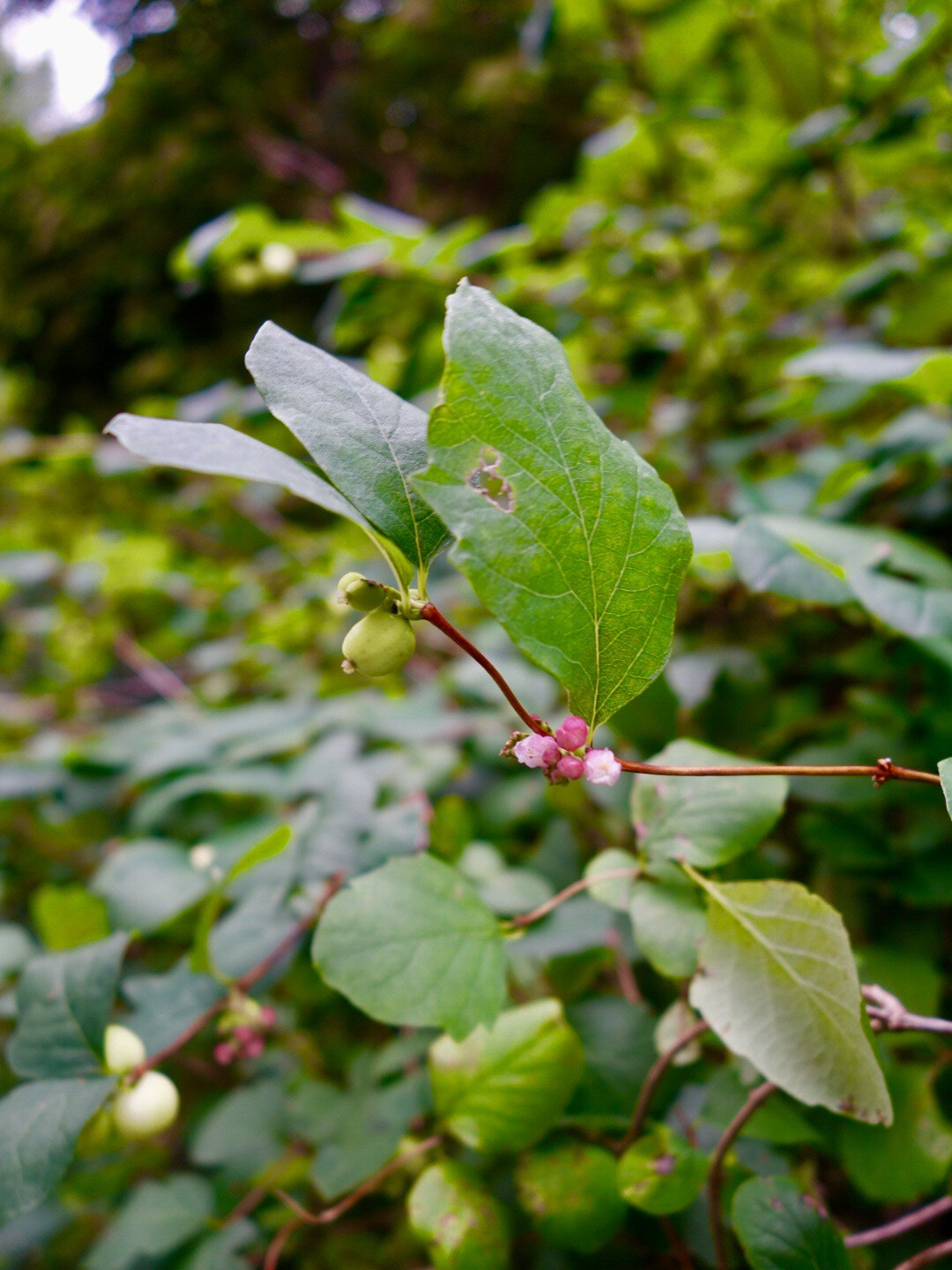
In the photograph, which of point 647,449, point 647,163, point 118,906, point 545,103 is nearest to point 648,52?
point 647,163

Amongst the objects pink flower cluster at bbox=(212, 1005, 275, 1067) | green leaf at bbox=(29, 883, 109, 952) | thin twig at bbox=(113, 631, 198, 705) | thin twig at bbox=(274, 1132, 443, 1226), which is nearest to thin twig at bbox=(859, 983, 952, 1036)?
thin twig at bbox=(274, 1132, 443, 1226)

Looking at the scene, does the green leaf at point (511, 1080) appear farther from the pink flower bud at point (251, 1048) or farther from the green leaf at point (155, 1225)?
the green leaf at point (155, 1225)

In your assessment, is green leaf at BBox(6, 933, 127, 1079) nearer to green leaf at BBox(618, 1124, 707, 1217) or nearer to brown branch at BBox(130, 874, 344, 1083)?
brown branch at BBox(130, 874, 344, 1083)

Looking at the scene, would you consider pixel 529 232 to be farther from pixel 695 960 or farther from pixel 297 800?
pixel 695 960

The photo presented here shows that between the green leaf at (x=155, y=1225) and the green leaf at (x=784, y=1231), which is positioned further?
the green leaf at (x=155, y=1225)

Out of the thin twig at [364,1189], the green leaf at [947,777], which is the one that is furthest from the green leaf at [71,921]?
the green leaf at [947,777]

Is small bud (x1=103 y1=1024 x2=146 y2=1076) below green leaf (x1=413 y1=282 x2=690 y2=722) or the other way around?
below

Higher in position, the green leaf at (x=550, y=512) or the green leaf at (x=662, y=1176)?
the green leaf at (x=550, y=512)
